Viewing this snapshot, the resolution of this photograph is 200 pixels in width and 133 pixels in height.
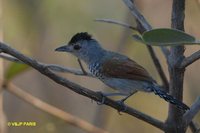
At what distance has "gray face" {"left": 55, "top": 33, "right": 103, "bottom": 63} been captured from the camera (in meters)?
3.83

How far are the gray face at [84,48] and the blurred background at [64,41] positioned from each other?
23cm

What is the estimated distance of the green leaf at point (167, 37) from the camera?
5.57 feet

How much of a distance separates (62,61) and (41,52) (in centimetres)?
28

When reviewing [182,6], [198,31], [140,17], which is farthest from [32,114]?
[182,6]

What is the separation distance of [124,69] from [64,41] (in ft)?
4.25

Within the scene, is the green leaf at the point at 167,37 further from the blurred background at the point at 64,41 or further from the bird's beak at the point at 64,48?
the blurred background at the point at 64,41

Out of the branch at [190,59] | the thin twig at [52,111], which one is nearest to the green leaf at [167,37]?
the branch at [190,59]

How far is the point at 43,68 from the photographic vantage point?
197 cm

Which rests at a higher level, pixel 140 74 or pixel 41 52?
pixel 140 74

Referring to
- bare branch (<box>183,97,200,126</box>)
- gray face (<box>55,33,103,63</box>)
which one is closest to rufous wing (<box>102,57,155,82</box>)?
gray face (<box>55,33,103,63</box>)

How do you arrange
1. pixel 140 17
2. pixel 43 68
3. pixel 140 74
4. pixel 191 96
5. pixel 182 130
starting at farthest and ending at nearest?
pixel 191 96 → pixel 140 74 → pixel 140 17 → pixel 182 130 → pixel 43 68

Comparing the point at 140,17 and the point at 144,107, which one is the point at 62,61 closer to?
the point at 144,107

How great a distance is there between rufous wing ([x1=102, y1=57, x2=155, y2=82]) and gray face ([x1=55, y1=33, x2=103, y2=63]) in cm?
25

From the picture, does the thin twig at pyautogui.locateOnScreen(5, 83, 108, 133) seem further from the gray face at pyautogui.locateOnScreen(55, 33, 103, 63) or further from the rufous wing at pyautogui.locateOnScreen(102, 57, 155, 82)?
the gray face at pyautogui.locateOnScreen(55, 33, 103, 63)
